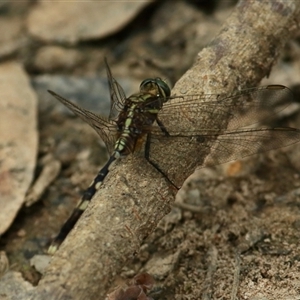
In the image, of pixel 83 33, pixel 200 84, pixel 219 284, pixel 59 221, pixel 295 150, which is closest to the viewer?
pixel 219 284

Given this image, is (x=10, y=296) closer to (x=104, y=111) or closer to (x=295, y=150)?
(x=104, y=111)

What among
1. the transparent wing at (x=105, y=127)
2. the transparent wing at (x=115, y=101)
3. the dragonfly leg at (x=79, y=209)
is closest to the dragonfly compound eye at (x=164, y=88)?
the transparent wing at (x=115, y=101)

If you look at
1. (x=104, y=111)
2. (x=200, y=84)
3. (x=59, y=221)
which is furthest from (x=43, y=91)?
(x=200, y=84)

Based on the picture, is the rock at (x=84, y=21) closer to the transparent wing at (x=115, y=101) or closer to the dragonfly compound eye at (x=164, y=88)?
the transparent wing at (x=115, y=101)

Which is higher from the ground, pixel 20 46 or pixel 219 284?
pixel 20 46

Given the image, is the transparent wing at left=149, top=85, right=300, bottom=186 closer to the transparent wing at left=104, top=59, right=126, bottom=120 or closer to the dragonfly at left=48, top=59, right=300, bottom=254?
the dragonfly at left=48, top=59, right=300, bottom=254
